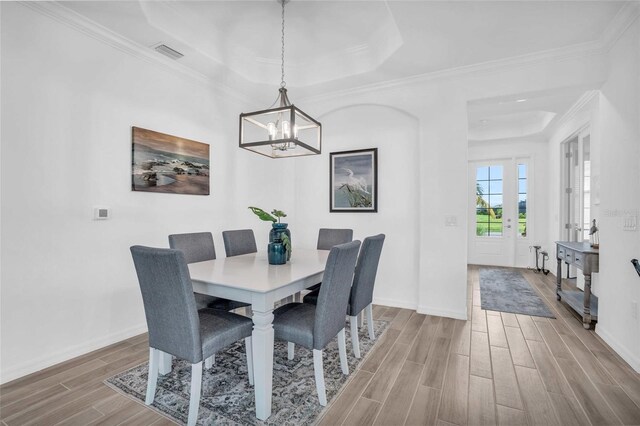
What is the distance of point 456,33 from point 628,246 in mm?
2174

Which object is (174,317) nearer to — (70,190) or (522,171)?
(70,190)

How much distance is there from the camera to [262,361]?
1.72 metres

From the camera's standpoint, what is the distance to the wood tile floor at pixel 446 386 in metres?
1.74

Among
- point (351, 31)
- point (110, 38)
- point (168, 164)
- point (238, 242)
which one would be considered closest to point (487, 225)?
point (351, 31)

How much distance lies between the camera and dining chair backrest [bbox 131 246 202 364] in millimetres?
1558

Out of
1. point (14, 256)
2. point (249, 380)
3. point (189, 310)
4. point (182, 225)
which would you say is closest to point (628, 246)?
point (249, 380)

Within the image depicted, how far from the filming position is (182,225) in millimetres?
3273

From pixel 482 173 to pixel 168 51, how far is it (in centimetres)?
592

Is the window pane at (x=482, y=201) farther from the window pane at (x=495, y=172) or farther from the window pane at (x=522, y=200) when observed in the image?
the window pane at (x=522, y=200)

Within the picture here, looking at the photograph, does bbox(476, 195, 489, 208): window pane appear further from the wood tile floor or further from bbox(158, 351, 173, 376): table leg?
bbox(158, 351, 173, 376): table leg

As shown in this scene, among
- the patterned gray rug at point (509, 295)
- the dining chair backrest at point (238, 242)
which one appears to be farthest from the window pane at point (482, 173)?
the dining chair backrest at point (238, 242)

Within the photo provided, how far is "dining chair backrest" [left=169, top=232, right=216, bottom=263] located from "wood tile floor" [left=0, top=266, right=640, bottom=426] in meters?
0.84

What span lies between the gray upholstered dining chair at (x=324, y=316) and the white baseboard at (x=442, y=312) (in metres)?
1.80

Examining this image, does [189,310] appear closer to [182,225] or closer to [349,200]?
[182,225]
